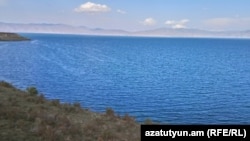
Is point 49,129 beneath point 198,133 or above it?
beneath

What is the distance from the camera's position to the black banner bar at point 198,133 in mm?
10258

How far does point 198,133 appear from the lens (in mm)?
10297

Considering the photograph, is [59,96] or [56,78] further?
[56,78]

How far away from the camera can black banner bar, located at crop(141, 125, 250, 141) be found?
10.3 metres

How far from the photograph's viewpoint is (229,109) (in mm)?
51094

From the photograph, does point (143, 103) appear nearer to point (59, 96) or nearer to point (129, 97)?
point (129, 97)

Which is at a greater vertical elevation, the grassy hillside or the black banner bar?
the black banner bar

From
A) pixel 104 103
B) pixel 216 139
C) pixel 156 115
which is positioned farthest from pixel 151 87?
pixel 216 139

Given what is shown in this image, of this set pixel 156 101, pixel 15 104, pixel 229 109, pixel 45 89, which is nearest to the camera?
pixel 15 104

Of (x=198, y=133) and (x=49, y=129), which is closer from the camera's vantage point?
(x=198, y=133)

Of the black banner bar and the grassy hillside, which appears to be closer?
the black banner bar

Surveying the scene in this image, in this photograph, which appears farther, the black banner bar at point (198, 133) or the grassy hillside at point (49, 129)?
the grassy hillside at point (49, 129)

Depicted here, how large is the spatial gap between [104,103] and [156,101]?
27.8 ft

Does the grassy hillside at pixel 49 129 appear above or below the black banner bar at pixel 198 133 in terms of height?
below
